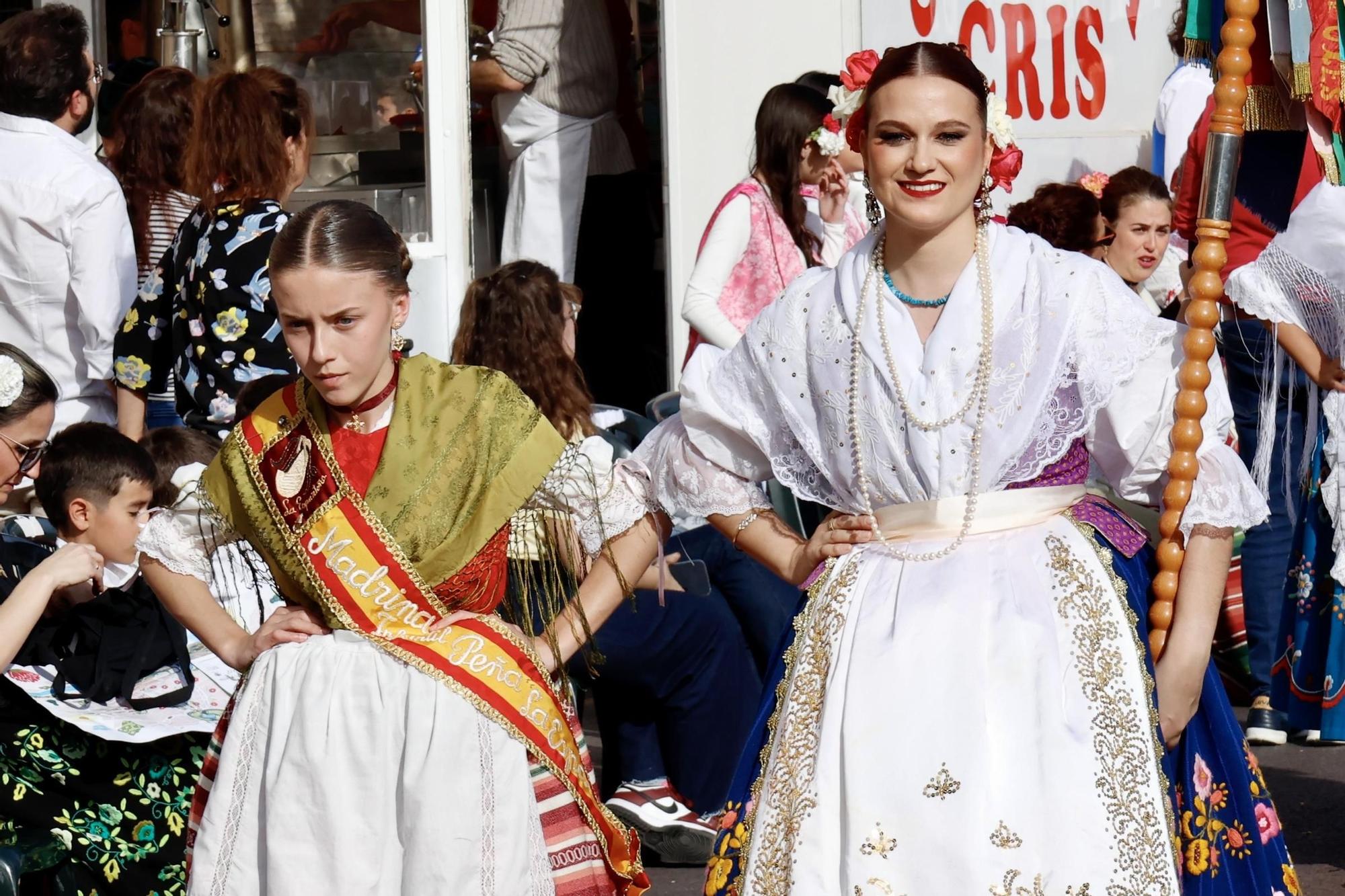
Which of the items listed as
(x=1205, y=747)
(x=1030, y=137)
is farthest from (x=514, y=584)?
(x=1030, y=137)

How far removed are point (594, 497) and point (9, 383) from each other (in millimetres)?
1948

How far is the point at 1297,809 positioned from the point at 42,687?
3.35m

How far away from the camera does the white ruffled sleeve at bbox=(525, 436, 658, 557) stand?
3.29 m

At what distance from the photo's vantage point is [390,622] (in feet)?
10.5

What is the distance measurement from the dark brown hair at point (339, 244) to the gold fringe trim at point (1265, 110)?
1.73 meters

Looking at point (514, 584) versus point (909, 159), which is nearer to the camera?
point (909, 159)

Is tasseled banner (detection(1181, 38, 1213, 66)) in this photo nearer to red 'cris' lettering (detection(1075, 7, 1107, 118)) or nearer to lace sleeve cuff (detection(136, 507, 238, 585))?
lace sleeve cuff (detection(136, 507, 238, 585))

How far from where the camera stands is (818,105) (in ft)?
20.3

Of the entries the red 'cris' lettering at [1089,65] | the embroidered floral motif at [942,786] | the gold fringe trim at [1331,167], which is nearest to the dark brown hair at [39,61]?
the gold fringe trim at [1331,167]

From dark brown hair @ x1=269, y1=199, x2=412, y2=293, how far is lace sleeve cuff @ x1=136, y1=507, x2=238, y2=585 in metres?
0.51

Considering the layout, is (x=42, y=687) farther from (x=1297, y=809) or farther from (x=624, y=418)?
(x=1297, y=809)

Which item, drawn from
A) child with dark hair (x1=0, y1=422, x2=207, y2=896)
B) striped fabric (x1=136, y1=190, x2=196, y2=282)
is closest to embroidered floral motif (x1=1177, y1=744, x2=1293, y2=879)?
child with dark hair (x1=0, y1=422, x2=207, y2=896)

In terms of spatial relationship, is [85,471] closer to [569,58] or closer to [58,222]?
[58,222]

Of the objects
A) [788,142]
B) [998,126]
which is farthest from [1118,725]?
[788,142]
